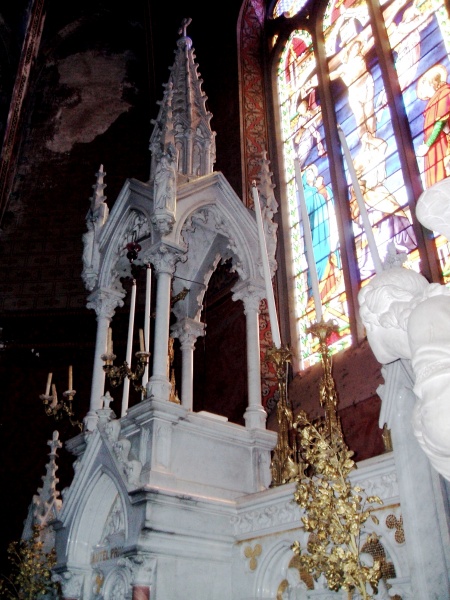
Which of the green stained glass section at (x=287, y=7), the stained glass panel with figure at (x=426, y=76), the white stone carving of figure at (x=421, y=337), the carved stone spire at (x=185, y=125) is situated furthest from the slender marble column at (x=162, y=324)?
the green stained glass section at (x=287, y=7)

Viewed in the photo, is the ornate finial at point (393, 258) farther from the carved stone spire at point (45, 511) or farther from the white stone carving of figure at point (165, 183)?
the carved stone spire at point (45, 511)

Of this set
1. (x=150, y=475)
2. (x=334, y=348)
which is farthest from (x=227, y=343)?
(x=150, y=475)

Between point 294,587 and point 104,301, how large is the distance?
2.69 metres

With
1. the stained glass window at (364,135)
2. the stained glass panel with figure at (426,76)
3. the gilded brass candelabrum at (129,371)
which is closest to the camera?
the gilded brass candelabrum at (129,371)

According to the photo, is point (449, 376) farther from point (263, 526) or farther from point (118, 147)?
point (118, 147)

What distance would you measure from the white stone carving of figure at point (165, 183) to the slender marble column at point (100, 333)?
913 millimetres

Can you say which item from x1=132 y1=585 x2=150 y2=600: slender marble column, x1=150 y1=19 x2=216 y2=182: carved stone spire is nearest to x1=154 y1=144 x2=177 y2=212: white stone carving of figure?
x1=150 y1=19 x2=216 y2=182: carved stone spire

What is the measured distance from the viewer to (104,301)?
4824mm

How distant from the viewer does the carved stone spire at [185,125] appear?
16.8 ft

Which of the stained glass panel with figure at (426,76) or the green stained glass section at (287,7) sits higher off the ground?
the green stained glass section at (287,7)

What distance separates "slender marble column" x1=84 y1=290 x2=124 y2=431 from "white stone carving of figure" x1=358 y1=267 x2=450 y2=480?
10.2ft

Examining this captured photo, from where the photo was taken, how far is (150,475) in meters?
3.26

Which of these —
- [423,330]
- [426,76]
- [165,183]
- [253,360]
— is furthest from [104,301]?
[426,76]

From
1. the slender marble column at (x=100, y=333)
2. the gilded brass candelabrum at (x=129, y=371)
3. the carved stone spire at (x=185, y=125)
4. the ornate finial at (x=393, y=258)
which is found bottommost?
the ornate finial at (x=393, y=258)
